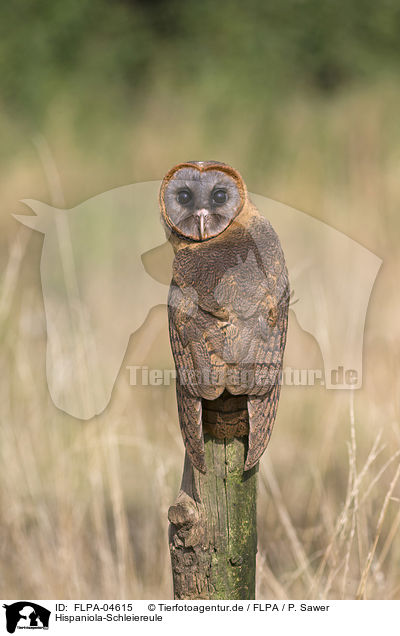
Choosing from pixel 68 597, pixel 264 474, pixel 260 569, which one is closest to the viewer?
pixel 260 569

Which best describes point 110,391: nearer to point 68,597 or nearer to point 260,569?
point 68,597

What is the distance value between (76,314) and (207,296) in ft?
4.11

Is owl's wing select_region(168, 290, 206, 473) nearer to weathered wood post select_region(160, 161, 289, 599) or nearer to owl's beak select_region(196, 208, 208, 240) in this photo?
weathered wood post select_region(160, 161, 289, 599)

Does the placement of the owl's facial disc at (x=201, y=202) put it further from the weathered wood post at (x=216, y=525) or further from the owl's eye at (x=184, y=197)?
the weathered wood post at (x=216, y=525)

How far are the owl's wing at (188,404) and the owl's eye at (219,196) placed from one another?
0.35 metres

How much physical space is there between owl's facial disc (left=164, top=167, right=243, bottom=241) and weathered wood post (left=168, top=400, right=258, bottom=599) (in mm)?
501

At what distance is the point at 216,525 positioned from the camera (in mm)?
1627

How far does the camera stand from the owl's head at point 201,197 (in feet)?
5.73

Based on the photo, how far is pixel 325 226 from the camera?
3.11 metres

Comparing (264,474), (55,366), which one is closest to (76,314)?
(55,366)

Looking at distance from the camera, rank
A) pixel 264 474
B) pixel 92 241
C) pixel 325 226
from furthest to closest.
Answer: pixel 92 241 → pixel 325 226 → pixel 264 474

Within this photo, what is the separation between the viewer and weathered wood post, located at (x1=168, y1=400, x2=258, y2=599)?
1.61 meters
